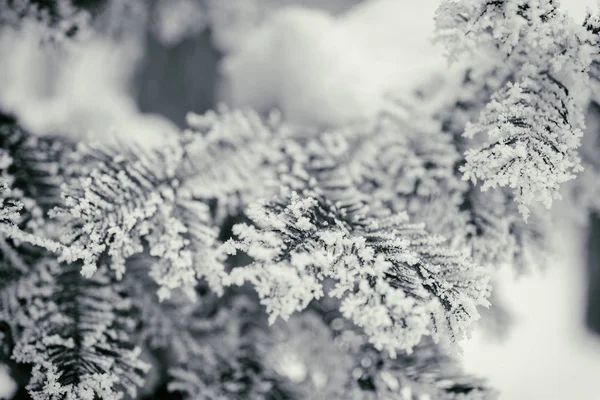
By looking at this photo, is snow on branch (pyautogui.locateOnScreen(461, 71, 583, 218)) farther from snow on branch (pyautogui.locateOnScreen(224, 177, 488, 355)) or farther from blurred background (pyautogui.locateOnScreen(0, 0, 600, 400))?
blurred background (pyautogui.locateOnScreen(0, 0, 600, 400))

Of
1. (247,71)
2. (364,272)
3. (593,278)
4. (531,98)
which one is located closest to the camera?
(364,272)

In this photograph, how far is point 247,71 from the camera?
113cm

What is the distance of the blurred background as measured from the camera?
41.3 inches

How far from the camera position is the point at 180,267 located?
28.0 inches

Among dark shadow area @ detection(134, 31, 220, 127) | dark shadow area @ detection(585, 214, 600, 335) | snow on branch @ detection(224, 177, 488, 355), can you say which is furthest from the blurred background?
snow on branch @ detection(224, 177, 488, 355)

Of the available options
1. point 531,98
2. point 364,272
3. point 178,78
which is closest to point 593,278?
point 531,98

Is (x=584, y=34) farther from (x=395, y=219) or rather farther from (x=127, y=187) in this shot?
(x=127, y=187)

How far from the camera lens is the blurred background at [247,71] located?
1050 mm

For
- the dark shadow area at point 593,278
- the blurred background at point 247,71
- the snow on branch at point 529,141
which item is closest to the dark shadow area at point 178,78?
the blurred background at point 247,71

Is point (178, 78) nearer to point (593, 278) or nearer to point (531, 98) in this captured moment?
point (531, 98)

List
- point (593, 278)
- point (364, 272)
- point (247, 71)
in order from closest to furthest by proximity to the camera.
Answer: point (364, 272) < point (247, 71) < point (593, 278)

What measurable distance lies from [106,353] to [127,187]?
1.05 feet

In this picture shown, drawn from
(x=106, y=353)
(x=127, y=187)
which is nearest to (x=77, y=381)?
(x=106, y=353)

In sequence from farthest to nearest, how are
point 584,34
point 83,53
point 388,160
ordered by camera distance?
point 83,53, point 388,160, point 584,34
